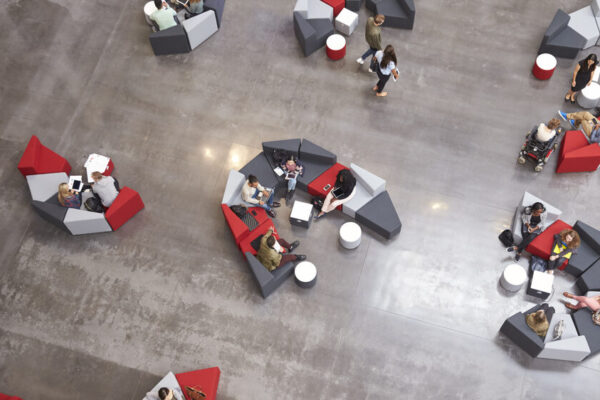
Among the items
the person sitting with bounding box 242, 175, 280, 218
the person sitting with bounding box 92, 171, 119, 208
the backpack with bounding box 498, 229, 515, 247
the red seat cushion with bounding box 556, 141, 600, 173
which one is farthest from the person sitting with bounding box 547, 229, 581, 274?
the person sitting with bounding box 92, 171, 119, 208

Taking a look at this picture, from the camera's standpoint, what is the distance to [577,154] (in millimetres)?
10820

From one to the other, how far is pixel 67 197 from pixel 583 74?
9.77 metres

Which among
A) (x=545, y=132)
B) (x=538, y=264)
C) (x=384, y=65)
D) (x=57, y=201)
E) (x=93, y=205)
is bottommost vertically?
(x=57, y=201)

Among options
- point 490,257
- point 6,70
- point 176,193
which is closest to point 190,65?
point 176,193

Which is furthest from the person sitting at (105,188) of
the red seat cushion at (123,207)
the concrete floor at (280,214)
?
the concrete floor at (280,214)

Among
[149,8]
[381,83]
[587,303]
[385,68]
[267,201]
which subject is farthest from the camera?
[149,8]

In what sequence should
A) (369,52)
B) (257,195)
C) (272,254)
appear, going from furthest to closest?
(369,52)
(257,195)
(272,254)

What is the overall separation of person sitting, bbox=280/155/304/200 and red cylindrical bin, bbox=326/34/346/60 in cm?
274

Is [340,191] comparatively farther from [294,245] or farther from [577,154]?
[577,154]

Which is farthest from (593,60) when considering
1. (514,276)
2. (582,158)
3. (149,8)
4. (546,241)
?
(149,8)

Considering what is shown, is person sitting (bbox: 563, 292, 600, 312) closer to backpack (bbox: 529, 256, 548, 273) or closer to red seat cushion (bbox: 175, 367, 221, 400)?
backpack (bbox: 529, 256, 548, 273)

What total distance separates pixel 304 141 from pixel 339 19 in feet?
10.3

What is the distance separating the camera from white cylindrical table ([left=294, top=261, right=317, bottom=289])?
10117mm

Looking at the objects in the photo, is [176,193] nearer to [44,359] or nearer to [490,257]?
[44,359]
